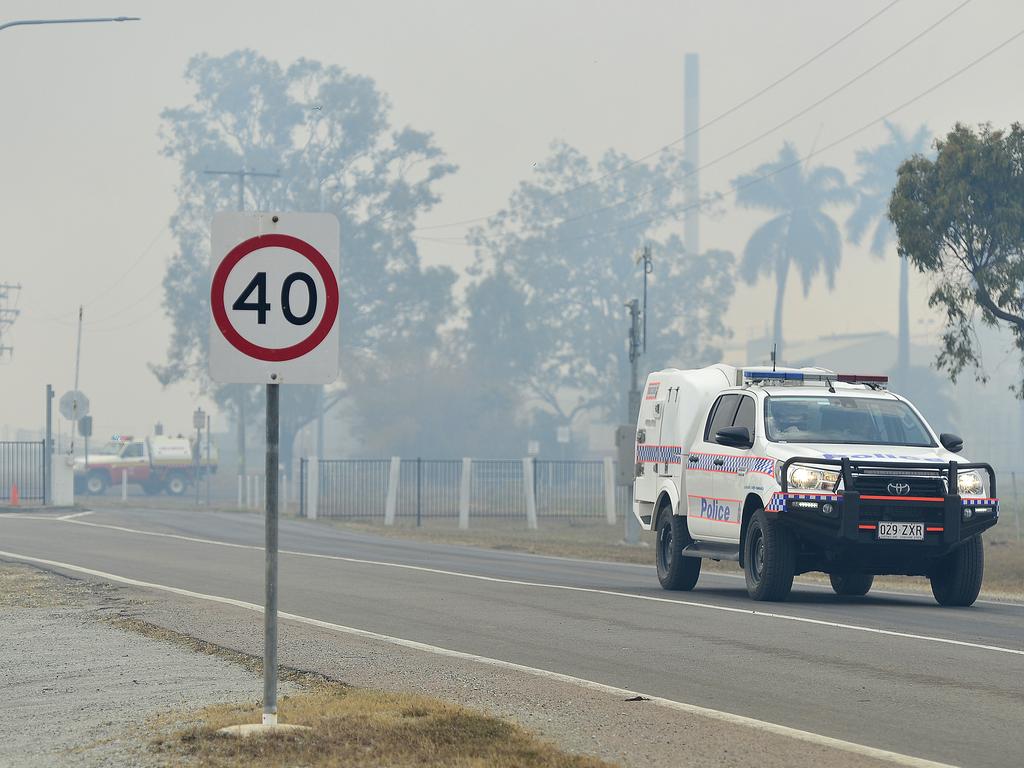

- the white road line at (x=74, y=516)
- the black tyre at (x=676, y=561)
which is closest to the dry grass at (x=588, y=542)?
the black tyre at (x=676, y=561)

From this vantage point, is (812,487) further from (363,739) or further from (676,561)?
(363,739)

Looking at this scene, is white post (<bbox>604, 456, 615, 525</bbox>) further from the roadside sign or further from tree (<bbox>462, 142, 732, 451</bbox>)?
tree (<bbox>462, 142, 732, 451</bbox>)

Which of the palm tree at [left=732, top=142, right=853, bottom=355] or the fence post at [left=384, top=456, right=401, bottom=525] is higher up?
the palm tree at [left=732, top=142, right=853, bottom=355]

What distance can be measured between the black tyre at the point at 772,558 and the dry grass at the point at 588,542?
4.68 meters

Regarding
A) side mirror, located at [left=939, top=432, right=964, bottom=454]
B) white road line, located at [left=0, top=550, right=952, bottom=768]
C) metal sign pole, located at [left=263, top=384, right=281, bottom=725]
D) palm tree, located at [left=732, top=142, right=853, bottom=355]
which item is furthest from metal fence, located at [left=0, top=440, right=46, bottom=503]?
palm tree, located at [left=732, top=142, right=853, bottom=355]

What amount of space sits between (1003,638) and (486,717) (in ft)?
20.0

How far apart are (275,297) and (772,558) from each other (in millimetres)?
9155

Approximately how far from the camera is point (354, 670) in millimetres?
10445

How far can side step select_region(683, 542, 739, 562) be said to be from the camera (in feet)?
55.0

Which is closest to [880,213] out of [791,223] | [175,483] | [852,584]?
[791,223]

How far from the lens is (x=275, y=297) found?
7.39 m

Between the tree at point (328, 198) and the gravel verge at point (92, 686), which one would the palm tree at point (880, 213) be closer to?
the tree at point (328, 198)

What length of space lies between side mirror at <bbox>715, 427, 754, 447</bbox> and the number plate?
1.67 m

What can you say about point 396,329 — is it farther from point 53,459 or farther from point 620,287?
point 53,459
